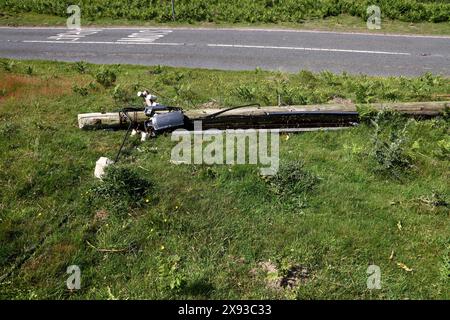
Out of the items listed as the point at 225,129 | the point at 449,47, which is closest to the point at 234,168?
the point at 225,129

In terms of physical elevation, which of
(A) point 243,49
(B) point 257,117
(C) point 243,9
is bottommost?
(B) point 257,117

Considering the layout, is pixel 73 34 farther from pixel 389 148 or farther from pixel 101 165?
pixel 389 148

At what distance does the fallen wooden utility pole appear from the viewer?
400 inches

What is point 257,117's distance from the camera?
33.5ft

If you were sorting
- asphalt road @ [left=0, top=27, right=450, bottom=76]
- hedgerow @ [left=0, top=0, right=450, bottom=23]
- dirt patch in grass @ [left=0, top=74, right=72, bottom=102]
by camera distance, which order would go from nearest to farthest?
dirt patch in grass @ [left=0, top=74, right=72, bottom=102], asphalt road @ [left=0, top=27, right=450, bottom=76], hedgerow @ [left=0, top=0, right=450, bottom=23]

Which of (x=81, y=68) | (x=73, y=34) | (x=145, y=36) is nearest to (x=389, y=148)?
(x=81, y=68)

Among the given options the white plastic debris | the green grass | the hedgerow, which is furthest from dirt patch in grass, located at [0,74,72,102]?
the hedgerow

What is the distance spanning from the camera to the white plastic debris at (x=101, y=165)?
8495 millimetres

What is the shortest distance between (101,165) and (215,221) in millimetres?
2774

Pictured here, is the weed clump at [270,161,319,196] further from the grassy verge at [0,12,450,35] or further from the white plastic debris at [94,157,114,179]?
the grassy verge at [0,12,450,35]

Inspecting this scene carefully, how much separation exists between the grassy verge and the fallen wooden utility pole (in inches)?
394

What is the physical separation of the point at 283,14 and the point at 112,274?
17.1 m

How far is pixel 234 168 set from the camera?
8.77 metres

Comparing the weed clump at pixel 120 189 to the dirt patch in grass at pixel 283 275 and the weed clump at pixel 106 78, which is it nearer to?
the dirt patch in grass at pixel 283 275
